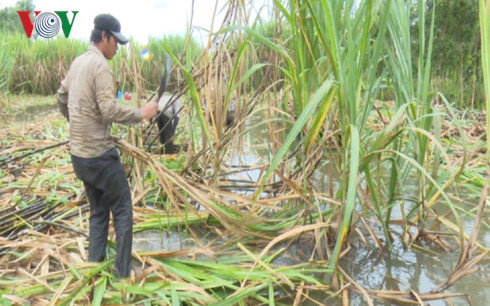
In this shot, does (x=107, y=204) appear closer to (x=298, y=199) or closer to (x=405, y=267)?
(x=298, y=199)

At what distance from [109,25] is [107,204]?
3.22 feet

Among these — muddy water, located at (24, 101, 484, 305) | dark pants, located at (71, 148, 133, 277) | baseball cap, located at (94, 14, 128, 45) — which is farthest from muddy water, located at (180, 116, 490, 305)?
baseball cap, located at (94, 14, 128, 45)

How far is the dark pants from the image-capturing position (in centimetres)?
250

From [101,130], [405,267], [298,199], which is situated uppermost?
[101,130]

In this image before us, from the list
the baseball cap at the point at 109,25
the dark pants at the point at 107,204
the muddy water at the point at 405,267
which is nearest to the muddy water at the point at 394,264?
the muddy water at the point at 405,267

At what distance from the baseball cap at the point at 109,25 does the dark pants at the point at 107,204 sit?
619 millimetres

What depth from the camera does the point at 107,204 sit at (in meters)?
2.64

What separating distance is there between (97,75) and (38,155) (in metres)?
2.78

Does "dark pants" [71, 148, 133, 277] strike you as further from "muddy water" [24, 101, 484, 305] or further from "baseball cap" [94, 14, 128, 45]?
"baseball cap" [94, 14, 128, 45]

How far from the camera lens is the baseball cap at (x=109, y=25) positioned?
249 centimetres

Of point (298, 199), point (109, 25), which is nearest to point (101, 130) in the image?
point (109, 25)

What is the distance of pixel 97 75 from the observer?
243 centimetres

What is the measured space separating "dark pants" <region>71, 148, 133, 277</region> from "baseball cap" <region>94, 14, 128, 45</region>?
2.03 feet

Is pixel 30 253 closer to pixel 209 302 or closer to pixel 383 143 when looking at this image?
pixel 209 302
